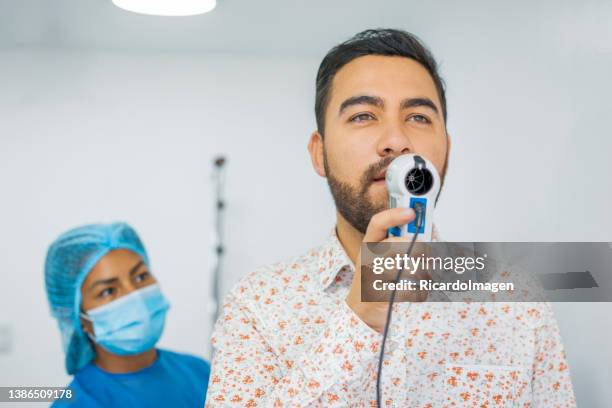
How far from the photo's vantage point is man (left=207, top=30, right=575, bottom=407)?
943 millimetres

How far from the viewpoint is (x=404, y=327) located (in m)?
0.99

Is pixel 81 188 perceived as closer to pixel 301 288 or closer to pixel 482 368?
pixel 301 288

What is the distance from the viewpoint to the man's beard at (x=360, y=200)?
94 cm

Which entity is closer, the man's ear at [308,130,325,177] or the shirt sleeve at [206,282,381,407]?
the shirt sleeve at [206,282,381,407]

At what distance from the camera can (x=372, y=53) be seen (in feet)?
3.51

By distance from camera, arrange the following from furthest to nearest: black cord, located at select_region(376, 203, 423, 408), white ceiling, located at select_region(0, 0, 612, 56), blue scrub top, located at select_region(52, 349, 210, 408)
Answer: blue scrub top, located at select_region(52, 349, 210, 408)
white ceiling, located at select_region(0, 0, 612, 56)
black cord, located at select_region(376, 203, 423, 408)

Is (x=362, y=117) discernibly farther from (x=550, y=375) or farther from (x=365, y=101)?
(x=550, y=375)

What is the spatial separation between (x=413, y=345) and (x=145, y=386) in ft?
3.30

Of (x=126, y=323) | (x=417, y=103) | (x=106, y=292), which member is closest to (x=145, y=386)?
(x=126, y=323)

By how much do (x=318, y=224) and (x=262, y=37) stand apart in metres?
0.95

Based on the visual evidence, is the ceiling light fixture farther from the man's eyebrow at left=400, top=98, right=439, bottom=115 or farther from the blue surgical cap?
the man's eyebrow at left=400, top=98, right=439, bottom=115

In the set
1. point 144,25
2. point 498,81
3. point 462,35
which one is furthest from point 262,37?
point 498,81

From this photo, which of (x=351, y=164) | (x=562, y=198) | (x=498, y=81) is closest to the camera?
(x=351, y=164)

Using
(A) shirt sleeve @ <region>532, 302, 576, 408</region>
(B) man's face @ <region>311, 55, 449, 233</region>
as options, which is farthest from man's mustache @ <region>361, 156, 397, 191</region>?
(A) shirt sleeve @ <region>532, 302, 576, 408</region>
